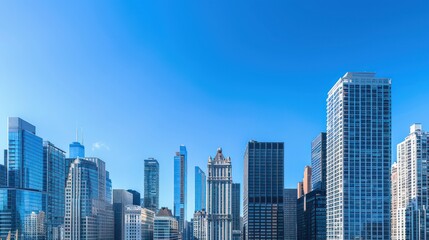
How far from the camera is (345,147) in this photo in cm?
5278

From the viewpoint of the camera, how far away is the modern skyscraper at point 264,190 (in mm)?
100000

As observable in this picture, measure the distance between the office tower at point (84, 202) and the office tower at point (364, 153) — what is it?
4637 cm

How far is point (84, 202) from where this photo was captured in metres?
83.1

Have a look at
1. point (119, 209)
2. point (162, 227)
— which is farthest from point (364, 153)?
point (119, 209)

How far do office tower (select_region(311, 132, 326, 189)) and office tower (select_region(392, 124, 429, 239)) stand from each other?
16.2 meters

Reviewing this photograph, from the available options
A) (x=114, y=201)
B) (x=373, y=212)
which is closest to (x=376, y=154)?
(x=373, y=212)

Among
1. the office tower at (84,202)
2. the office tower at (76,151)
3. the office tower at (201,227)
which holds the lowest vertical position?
the office tower at (201,227)

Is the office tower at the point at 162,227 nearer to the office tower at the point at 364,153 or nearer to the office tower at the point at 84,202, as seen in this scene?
the office tower at the point at 84,202

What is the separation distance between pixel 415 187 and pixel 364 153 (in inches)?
1082

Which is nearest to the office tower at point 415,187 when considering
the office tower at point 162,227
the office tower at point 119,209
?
the office tower at point 162,227

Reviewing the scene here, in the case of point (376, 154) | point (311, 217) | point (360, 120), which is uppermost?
point (360, 120)

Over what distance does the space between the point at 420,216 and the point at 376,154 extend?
2403cm

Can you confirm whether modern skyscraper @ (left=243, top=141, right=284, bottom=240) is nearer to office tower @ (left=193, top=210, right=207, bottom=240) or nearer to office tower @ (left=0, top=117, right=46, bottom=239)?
office tower @ (left=193, top=210, right=207, bottom=240)

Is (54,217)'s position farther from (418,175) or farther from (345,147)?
(418,175)
